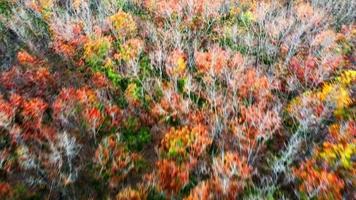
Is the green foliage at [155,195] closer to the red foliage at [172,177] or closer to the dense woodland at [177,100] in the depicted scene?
the dense woodland at [177,100]

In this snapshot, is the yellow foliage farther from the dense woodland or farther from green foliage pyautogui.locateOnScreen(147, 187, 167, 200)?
green foliage pyautogui.locateOnScreen(147, 187, 167, 200)

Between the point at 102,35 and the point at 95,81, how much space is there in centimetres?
412

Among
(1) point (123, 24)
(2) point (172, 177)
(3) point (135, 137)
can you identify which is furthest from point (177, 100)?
(1) point (123, 24)

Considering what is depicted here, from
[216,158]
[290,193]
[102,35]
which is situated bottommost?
[290,193]

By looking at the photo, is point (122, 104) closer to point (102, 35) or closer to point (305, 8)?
point (102, 35)

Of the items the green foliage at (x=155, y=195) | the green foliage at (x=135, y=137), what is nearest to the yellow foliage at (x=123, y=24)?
the green foliage at (x=135, y=137)

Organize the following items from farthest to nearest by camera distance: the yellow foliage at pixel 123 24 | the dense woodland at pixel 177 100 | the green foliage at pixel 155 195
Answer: the yellow foliage at pixel 123 24, the dense woodland at pixel 177 100, the green foliage at pixel 155 195

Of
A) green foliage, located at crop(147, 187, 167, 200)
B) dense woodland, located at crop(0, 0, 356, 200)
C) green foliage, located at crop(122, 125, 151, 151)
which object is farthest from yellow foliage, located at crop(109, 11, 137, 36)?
green foliage, located at crop(147, 187, 167, 200)

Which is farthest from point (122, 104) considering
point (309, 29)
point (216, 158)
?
point (309, 29)

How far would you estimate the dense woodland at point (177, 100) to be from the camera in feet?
48.2

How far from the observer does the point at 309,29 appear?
2477 centimetres

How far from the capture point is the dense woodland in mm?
14695

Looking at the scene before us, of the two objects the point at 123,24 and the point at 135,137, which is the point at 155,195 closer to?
the point at 135,137

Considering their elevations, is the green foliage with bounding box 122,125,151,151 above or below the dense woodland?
below
